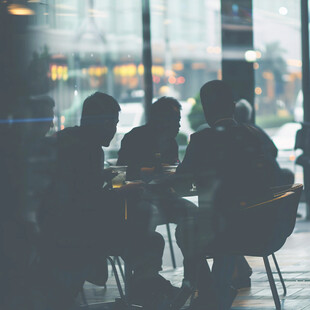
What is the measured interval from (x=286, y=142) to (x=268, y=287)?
4.73 metres

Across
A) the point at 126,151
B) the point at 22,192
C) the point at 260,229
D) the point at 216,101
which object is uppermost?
the point at 216,101

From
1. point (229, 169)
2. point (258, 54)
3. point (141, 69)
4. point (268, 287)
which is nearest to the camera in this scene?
point (229, 169)

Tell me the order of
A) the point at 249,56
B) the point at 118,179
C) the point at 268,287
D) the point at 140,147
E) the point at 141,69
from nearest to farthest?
the point at 118,179 < the point at 140,147 < the point at 268,287 < the point at 141,69 < the point at 249,56

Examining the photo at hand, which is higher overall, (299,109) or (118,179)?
(299,109)

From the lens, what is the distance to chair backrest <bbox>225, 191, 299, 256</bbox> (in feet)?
12.6

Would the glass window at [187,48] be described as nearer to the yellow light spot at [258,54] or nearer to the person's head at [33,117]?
the yellow light spot at [258,54]

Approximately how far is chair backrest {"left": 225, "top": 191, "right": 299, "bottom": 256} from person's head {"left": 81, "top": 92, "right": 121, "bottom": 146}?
33.9 inches

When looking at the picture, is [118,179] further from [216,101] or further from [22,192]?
[216,101]

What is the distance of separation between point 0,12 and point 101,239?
1376 millimetres

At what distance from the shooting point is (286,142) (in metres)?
9.48

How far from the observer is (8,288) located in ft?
13.0

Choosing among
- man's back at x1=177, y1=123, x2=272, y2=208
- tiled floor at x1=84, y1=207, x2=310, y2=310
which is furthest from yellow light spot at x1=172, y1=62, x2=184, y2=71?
man's back at x1=177, y1=123, x2=272, y2=208

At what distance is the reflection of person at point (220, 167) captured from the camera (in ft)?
12.8

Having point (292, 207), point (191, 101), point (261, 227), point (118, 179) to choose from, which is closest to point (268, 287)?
point (292, 207)
